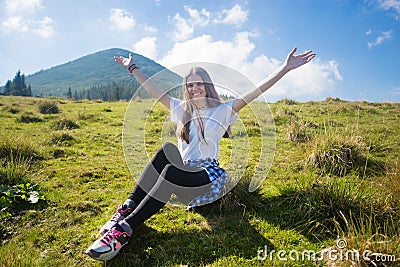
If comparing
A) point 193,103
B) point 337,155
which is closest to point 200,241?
point 193,103

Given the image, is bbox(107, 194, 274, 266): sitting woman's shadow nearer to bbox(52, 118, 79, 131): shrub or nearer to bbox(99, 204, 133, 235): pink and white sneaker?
bbox(99, 204, 133, 235): pink and white sneaker

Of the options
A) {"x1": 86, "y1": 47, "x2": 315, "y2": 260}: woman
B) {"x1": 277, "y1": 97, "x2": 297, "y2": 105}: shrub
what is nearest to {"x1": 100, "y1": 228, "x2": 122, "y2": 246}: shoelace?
{"x1": 86, "y1": 47, "x2": 315, "y2": 260}: woman

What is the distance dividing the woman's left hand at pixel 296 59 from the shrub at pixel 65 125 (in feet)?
24.8

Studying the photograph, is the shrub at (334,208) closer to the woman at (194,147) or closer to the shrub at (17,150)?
the woman at (194,147)

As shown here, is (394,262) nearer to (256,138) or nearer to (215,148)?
(215,148)

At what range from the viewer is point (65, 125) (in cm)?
878

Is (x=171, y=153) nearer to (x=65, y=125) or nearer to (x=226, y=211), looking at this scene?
(x=226, y=211)

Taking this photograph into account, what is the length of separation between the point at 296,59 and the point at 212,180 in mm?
1783

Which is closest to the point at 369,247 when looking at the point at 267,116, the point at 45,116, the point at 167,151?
the point at 267,116

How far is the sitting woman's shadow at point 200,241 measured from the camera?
265 centimetres

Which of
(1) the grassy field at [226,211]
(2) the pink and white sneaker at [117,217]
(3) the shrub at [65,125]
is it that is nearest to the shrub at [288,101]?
(1) the grassy field at [226,211]

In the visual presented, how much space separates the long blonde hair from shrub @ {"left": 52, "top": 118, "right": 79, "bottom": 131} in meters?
6.45

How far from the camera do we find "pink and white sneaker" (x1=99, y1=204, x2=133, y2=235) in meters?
2.96

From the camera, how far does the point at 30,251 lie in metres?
2.73
